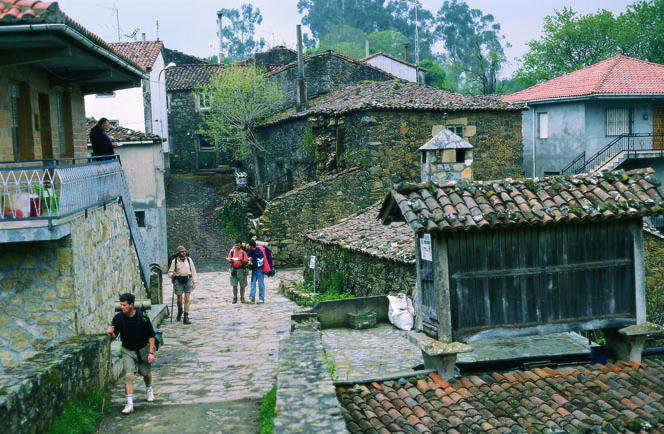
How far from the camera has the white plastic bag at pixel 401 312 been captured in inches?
511

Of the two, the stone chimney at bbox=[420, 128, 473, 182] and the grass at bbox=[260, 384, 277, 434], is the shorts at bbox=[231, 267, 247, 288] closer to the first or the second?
the stone chimney at bbox=[420, 128, 473, 182]

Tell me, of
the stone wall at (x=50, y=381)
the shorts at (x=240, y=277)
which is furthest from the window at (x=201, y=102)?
the stone wall at (x=50, y=381)

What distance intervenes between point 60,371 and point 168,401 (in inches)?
78.9

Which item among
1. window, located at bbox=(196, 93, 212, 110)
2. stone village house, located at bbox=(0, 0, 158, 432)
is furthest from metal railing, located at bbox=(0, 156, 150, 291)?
window, located at bbox=(196, 93, 212, 110)

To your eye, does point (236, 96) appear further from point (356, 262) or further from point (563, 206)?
point (563, 206)

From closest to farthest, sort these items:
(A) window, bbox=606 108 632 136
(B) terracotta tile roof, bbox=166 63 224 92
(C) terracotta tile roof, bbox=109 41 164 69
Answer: (A) window, bbox=606 108 632 136 < (C) terracotta tile roof, bbox=109 41 164 69 < (B) terracotta tile roof, bbox=166 63 224 92

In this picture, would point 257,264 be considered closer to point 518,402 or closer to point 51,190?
point 51,190

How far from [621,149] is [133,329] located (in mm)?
24652

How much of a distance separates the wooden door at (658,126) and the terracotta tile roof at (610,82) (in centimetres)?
109

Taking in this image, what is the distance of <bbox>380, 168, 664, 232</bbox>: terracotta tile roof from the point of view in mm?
8125

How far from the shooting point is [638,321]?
893 centimetres

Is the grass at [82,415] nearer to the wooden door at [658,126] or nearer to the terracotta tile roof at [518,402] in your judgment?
the terracotta tile roof at [518,402]

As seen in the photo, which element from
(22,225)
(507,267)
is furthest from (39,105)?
(507,267)

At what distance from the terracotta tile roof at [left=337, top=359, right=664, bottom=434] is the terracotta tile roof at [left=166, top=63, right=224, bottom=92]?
120ft
